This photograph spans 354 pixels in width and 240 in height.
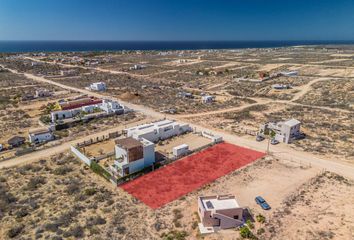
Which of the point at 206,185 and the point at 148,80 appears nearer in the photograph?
the point at 206,185

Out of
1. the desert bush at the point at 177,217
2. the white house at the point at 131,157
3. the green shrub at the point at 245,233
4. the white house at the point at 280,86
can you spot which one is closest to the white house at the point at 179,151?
the white house at the point at 131,157

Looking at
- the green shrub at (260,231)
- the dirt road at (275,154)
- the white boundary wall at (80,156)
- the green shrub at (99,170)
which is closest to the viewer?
the green shrub at (260,231)

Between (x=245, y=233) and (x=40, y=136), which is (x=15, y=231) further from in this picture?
(x=40, y=136)

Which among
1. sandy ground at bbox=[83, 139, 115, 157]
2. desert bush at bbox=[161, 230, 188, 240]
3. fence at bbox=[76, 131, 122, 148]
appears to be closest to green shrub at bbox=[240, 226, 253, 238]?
desert bush at bbox=[161, 230, 188, 240]

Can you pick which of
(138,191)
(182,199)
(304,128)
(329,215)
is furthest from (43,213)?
(304,128)

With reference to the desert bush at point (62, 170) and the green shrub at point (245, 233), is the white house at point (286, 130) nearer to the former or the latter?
the green shrub at point (245, 233)

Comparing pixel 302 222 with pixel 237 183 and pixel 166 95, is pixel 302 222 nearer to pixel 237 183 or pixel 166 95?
pixel 237 183

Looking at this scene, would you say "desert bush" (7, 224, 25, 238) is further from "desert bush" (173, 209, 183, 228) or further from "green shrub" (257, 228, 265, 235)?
"green shrub" (257, 228, 265, 235)
